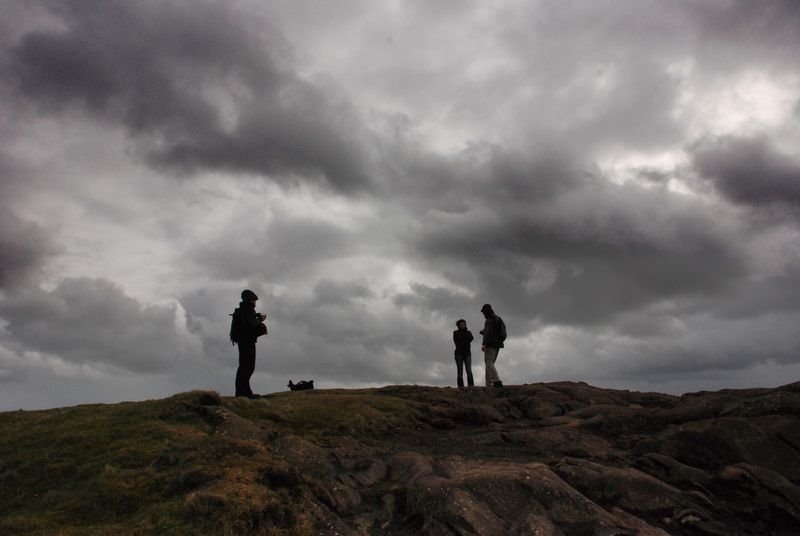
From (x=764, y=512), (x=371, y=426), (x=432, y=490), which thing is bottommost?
(x=764, y=512)

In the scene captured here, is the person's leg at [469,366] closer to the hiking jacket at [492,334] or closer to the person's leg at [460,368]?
the person's leg at [460,368]

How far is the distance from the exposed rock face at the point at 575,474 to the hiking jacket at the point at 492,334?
965 cm

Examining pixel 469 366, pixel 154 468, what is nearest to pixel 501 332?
pixel 469 366

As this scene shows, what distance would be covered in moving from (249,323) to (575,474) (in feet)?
55.7

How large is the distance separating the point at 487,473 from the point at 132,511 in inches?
376

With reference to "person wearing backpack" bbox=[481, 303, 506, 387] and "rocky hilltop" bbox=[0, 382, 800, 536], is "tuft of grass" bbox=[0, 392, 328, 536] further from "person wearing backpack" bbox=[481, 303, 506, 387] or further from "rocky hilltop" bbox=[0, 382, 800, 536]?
"person wearing backpack" bbox=[481, 303, 506, 387]

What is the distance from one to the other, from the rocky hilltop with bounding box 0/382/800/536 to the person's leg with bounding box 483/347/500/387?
33.4 feet

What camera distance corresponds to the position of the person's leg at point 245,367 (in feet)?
94.4

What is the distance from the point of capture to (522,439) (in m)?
23.4

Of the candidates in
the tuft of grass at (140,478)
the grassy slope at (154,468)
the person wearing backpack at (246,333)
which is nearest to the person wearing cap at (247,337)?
the person wearing backpack at (246,333)

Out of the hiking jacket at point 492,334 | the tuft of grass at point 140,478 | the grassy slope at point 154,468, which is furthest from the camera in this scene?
the hiking jacket at point 492,334

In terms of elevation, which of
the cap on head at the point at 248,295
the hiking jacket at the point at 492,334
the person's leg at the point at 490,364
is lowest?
the person's leg at the point at 490,364

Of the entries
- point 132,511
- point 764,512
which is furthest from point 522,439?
point 132,511

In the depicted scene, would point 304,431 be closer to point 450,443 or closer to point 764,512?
point 450,443
